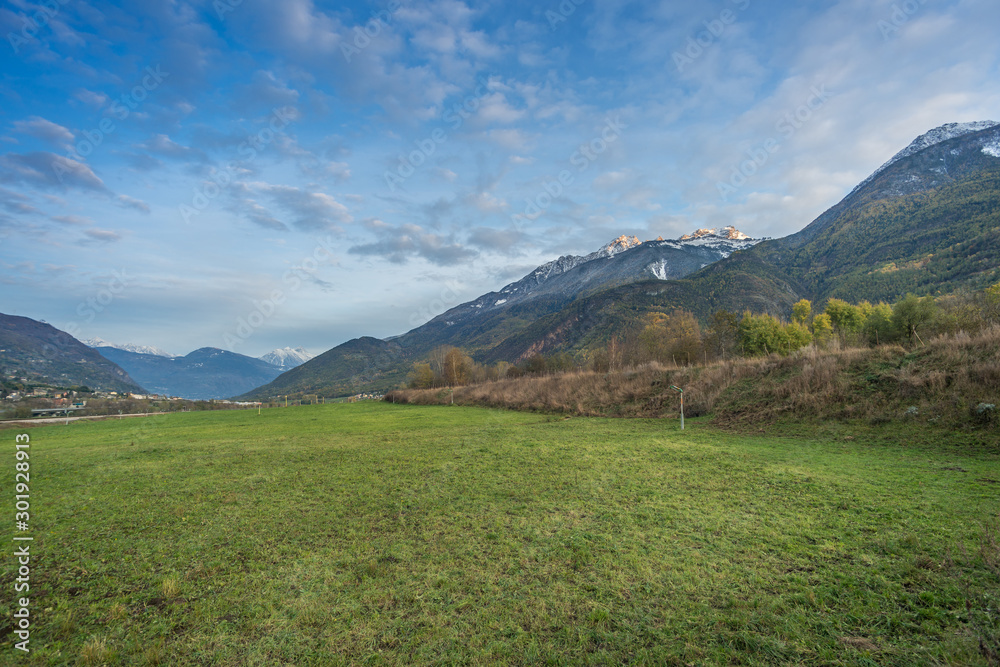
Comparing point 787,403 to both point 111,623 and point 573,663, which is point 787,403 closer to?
point 573,663

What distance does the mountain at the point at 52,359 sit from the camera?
114 m

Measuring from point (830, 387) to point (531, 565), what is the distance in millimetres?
15712

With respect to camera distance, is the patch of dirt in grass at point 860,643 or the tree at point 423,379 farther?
the tree at point 423,379

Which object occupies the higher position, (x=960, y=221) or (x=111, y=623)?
(x=960, y=221)

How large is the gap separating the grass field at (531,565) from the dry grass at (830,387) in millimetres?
2699

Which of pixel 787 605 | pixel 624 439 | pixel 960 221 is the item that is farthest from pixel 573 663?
pixel 960 221

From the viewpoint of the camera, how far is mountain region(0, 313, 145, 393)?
11362 centimetres

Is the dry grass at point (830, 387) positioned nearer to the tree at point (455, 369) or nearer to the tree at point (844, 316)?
the tree at point (455, 369)

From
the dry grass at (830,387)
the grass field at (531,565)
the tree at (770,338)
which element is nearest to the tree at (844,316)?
the tree at (770,338)

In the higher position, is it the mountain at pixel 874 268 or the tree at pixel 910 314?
the mountain at pixel 874 268

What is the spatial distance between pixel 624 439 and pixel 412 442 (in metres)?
8.00

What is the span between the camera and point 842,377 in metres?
15.1

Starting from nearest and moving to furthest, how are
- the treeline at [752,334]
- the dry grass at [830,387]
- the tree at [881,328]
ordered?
the dry grass at [830,387], the treeline at [752,334], the tree at [881,328]

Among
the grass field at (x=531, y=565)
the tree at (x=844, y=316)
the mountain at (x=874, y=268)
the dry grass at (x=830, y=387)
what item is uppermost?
the mountain at (x=874, y=268)
